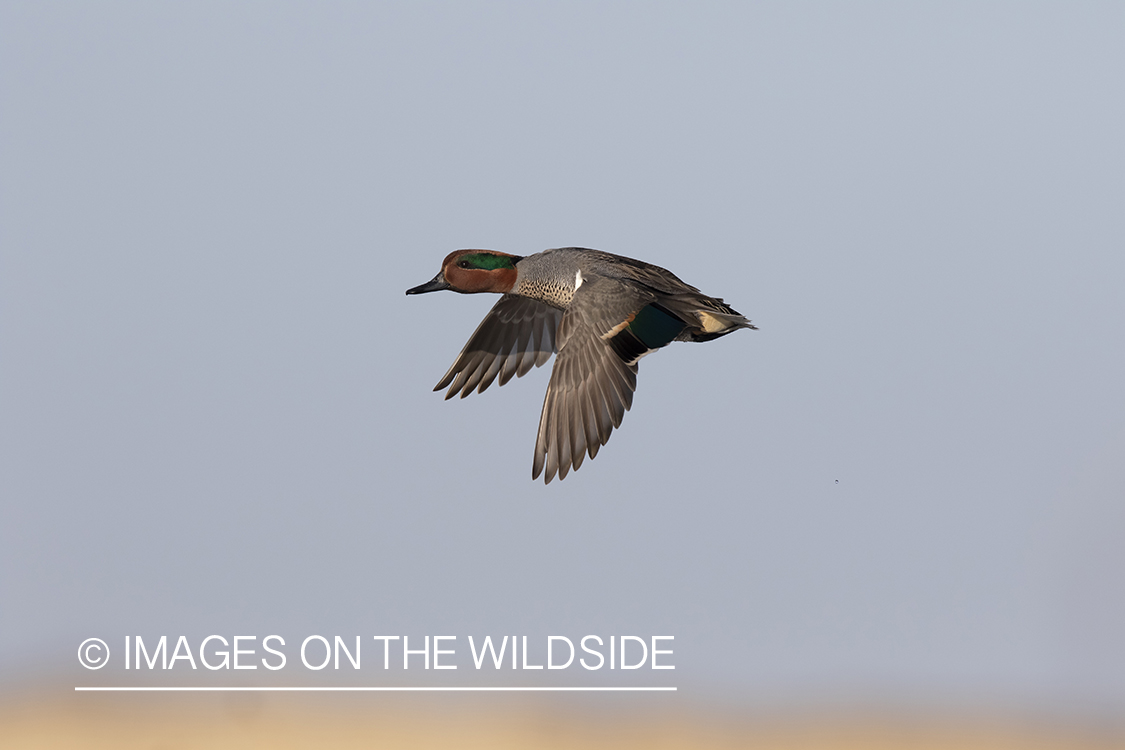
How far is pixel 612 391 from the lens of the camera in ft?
27.2

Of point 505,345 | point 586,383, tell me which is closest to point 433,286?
point 505,345

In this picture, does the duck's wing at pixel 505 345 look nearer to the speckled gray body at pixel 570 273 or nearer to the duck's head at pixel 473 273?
the speckled gray body at pixel 570 273

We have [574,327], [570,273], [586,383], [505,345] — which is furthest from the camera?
[505,345]

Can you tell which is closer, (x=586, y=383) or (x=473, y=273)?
(x=586, y=383)

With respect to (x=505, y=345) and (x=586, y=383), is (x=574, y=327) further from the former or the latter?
(x=505, y=345)

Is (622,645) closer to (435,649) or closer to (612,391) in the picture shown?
(435,649)

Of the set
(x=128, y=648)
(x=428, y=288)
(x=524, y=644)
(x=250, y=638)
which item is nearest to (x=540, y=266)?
(x=428, y=288)

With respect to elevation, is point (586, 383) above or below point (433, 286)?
below

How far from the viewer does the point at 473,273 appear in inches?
388

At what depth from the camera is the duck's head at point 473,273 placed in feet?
32.3

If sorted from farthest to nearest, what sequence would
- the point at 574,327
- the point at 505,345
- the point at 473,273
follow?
the point at 505,345
the point at 473,273
the point at 574,327

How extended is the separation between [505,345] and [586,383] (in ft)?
8.32

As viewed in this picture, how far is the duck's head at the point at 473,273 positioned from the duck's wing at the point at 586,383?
3.88 ft

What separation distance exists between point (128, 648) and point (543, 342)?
14.3 feet
